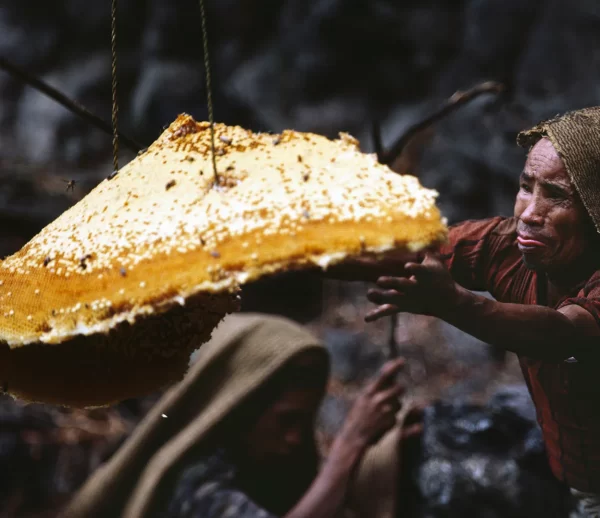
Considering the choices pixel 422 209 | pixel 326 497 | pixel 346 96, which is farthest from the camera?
A: pixel 346 96

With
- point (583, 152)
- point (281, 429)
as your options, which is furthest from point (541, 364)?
point (281, 429)

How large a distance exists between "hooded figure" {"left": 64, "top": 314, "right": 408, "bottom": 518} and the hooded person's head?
3.05 ft

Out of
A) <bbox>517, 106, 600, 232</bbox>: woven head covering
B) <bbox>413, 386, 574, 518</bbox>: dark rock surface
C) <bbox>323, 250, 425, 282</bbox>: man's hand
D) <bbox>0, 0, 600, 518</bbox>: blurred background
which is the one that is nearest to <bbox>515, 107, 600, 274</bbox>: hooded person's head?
<bbox>517, 106, 600, 232</bbox>: woven head covering

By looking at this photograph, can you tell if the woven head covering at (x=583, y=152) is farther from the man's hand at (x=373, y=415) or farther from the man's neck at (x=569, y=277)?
the man's hand at (x=373, y=415)

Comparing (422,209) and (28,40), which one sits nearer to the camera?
(422,209)

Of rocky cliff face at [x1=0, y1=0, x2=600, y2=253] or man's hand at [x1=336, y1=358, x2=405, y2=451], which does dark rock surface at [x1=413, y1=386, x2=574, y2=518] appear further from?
rocky cliff face at [x1=0, y1=0, x2=600, y2=253]

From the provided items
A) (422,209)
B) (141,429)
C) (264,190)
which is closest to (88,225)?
(264,190)

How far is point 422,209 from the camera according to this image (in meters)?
0.37

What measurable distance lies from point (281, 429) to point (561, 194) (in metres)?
1.07

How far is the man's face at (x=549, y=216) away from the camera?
1.40ft

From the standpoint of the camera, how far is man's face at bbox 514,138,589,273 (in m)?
0.43

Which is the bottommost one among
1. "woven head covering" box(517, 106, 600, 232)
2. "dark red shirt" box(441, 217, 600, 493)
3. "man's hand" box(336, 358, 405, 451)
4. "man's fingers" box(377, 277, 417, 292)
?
"man's hand" box(336, 358, 405, 451)

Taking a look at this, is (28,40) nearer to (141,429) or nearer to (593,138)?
(141,429)

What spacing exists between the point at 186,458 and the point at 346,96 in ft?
5.86
